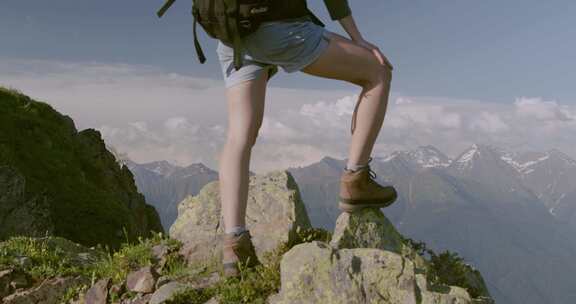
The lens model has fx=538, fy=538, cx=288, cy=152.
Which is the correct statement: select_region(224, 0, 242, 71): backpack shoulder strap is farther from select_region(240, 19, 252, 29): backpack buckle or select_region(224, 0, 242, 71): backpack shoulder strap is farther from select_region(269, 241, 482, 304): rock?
select_region(269, 241, 482, 304): rock

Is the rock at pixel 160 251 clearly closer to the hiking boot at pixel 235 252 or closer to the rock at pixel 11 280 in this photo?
the hiking boot at pixel 235 252

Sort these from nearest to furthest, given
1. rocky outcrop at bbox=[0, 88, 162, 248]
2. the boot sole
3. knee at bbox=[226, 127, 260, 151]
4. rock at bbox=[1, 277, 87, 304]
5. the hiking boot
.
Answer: knee at bbox=[226, 127, 260, 151]
the hiking boot
the boot sole
rock at bbox=[1, 277, 87, 304]
rocky outcrop at bbox=[0, 88, 162, 248]

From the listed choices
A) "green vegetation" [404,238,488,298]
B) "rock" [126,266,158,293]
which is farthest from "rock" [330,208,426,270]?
"rock" [126,266,158,293]

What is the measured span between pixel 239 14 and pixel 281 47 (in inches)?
21.1

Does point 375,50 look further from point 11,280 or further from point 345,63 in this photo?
point 11,280

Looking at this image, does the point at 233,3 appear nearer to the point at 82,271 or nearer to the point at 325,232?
the point at 325,232

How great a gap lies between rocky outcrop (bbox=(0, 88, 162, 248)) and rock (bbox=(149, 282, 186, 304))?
1383cm

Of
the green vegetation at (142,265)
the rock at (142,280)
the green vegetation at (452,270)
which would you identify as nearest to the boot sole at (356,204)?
the green vegetation at (142,265)

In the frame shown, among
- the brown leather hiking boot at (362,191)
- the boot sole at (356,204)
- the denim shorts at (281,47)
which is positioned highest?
the denim shorts at (281,47)

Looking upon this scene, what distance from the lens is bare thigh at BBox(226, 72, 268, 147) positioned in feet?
18.9

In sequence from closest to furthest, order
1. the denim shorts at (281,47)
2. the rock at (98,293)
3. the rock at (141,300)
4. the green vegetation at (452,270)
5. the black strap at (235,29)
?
1. the black strap at (235,29)
2. the denim shorts at (281,47)
3. the rock at (141,300)
4. the rock at (98,293)
5. the green vegetation at (452,270)

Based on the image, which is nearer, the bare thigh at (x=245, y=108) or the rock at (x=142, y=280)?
the bare thigh at (x=245, y=108)

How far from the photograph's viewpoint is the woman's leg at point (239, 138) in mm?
5766

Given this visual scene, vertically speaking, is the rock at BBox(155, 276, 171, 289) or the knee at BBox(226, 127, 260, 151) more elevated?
the knee at BBox(226, 127, 260, 151)
